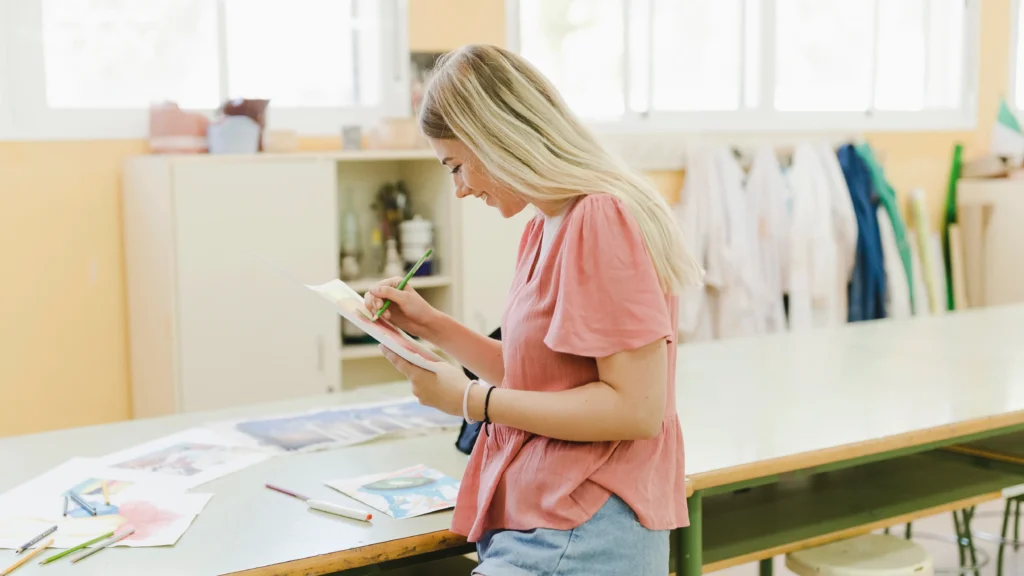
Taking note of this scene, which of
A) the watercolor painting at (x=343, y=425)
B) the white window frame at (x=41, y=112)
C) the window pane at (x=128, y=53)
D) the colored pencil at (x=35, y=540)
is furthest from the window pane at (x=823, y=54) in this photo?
the colored pencil at (x=35, y=540)

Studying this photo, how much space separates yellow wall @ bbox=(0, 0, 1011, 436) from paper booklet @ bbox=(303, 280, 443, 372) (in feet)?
7.39

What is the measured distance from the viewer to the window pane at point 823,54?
17.9 ft

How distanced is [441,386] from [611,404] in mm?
276

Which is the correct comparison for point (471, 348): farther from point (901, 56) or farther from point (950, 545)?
point (901, 56)

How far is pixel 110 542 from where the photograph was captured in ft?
5.42

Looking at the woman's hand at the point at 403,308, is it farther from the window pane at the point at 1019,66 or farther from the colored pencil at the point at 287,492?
the window pane at the point at 1019,66

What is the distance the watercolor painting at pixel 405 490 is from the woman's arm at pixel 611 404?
35 centimetres

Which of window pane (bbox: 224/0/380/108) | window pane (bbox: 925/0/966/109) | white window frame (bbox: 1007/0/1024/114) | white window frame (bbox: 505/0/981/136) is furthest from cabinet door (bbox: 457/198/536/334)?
white window frame (bbox: 1007/0/1024/114)

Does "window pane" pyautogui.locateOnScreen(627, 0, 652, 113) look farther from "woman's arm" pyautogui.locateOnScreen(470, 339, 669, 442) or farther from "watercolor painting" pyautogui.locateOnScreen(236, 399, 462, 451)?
"woman's arm" pyautogui.locateOnScreen(470, 339, 669, 442)

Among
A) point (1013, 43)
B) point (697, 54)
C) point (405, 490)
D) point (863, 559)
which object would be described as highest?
point (1013, 43)

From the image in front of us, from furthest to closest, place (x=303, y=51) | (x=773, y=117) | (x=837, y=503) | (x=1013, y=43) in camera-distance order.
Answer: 1. (x=1013, y=43)
2. (x=773, y=117)
3. (x=303, y=51)
4. (x=837, y=503)

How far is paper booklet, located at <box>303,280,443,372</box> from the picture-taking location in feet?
5.41

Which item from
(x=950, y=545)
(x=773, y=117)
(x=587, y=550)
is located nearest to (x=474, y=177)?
(x=587, y=550)

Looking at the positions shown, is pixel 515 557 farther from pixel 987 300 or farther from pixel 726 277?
pixel 987 300
